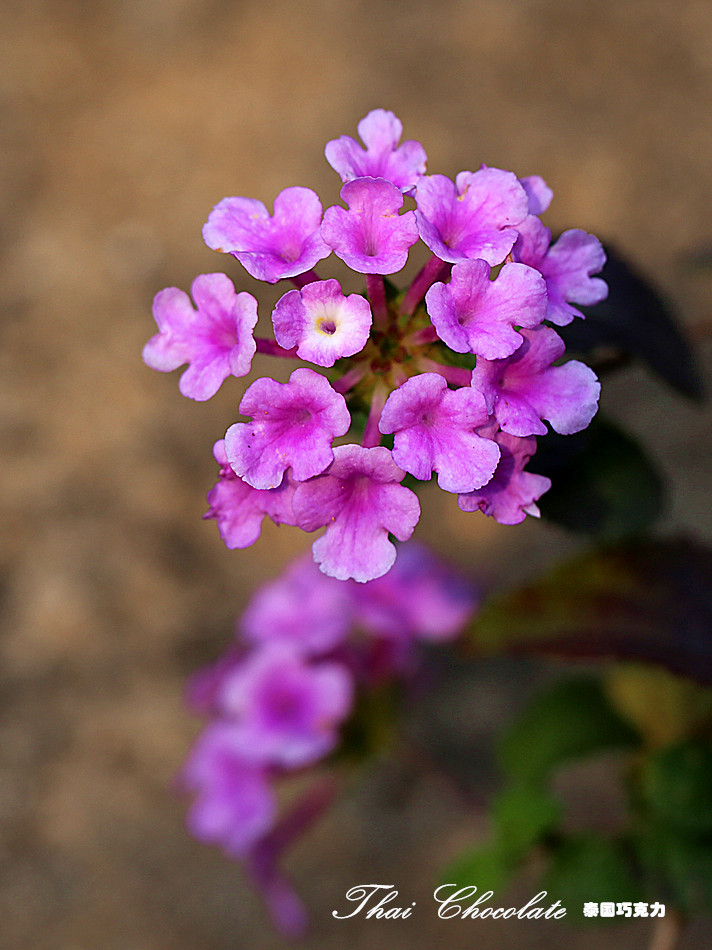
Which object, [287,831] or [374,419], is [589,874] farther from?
[374,419]

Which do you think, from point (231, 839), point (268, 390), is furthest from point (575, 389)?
point (231, 839)

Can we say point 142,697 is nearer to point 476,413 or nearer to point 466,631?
point 466,631

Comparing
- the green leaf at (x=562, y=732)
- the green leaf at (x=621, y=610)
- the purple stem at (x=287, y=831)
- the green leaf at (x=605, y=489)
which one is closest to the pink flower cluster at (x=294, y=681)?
the purple stem at (x=287, y=831)

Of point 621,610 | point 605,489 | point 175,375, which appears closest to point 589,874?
point 621,610

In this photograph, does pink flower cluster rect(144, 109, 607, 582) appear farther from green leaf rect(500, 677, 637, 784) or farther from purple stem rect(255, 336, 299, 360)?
green leaf rect(500, 677, 637, 784)

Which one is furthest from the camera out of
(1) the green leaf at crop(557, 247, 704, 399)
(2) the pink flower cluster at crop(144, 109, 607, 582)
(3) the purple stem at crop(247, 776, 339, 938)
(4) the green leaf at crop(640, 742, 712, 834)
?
(3) the purple stem at crop(247, 776, 339, 938)

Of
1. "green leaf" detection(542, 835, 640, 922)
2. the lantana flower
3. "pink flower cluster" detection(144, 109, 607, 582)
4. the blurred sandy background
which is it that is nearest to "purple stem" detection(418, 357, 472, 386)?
"pink flower cluster" detection(144, 109, 607, 582)
